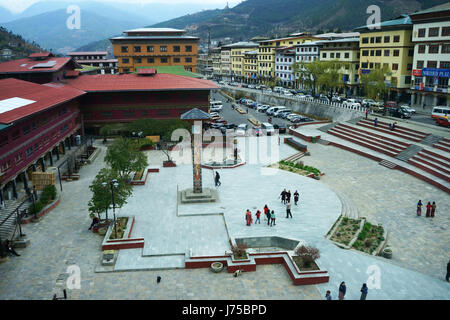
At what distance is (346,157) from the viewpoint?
41531mm

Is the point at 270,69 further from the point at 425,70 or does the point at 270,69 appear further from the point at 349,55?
the point at 425,70

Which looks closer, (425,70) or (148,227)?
(148,227)

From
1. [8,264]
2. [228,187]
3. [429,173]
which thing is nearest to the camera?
[8,264]

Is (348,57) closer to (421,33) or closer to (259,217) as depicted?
(421,33)

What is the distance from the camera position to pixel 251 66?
4934 inches

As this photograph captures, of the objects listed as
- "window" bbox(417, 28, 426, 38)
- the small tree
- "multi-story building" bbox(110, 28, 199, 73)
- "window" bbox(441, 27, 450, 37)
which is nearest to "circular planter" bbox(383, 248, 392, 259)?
the small tree

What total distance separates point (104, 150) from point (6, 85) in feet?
42.1

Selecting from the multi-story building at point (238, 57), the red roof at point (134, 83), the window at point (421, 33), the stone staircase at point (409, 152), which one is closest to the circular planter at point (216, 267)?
the stone staircase at point (409, 152)

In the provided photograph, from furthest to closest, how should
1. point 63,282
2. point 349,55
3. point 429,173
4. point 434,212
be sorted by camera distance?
point 349,55 → point 429,173 → point 434,212 → point 63,282

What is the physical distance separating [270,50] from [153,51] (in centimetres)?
3990

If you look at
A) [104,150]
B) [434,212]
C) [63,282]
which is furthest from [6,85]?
[434,212]

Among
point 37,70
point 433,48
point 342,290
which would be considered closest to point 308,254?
point 342,290

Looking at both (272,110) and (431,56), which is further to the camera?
(272,110)

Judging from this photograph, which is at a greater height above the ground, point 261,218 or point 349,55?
point 349,55
